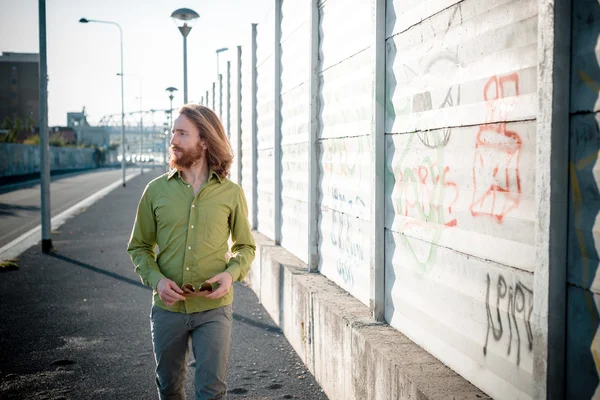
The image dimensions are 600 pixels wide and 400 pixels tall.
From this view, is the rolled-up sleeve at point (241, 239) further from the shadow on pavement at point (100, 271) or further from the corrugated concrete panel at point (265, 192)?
the shadow on pavement at point (100, 271)

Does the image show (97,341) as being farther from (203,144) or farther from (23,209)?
(23,209)

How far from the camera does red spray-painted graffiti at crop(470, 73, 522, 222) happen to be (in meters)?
2.64

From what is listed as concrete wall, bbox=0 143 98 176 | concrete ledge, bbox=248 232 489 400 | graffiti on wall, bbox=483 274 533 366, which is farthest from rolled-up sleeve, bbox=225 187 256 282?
concrete wall, bbox=0 143 98 176

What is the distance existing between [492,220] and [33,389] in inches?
136

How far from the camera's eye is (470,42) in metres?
3.00

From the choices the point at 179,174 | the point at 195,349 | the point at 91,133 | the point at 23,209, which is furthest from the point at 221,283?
the point at 91,133

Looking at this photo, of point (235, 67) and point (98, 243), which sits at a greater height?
point (235, 67)

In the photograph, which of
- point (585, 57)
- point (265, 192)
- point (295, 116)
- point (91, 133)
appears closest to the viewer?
point (585, 57)

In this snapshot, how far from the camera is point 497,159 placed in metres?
2.76

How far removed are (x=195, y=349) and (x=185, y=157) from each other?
0.94 meters

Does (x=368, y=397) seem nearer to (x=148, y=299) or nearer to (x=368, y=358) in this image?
(x=368, y=358)

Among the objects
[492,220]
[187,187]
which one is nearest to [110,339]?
[187,187]

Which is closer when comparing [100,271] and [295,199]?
[295,199]

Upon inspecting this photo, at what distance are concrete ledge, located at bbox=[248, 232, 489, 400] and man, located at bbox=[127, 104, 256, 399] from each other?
2.73 ft
